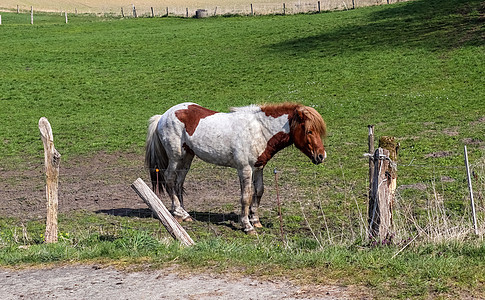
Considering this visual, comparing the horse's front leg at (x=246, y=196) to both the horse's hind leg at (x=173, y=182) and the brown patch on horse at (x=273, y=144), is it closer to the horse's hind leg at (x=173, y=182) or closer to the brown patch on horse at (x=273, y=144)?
the brown patch on horse at (x=273, y=144)

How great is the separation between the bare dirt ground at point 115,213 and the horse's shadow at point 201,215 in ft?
0.12

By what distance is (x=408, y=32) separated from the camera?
3406cm

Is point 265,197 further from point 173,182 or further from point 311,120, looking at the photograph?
point 311,120

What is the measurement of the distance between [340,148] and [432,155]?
7.89ft

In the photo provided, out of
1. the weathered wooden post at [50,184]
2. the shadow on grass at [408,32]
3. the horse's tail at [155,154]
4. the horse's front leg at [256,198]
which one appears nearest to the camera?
the weathered wooden post at [50,184]

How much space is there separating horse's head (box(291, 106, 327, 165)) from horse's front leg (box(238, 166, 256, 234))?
1.00 meters

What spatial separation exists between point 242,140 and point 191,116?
121 cm

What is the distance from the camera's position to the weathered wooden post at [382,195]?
7906 mm

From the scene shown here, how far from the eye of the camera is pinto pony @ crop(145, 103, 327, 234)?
1073 centimetres

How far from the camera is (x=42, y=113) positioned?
79.4 feet

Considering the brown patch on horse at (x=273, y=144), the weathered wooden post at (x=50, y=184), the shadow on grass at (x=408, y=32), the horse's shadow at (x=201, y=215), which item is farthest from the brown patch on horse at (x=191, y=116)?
the shadow on grass at (x=408, y=32)

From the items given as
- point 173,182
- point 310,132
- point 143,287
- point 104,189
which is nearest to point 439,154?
point 310,132

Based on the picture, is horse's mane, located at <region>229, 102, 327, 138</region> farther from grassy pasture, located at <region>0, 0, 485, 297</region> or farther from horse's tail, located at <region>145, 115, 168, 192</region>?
horse's tail, located at <region>145, 115, 168, 192</region>

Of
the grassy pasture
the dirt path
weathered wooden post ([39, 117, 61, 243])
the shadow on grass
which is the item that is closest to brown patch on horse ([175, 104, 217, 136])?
the grassy pasture
